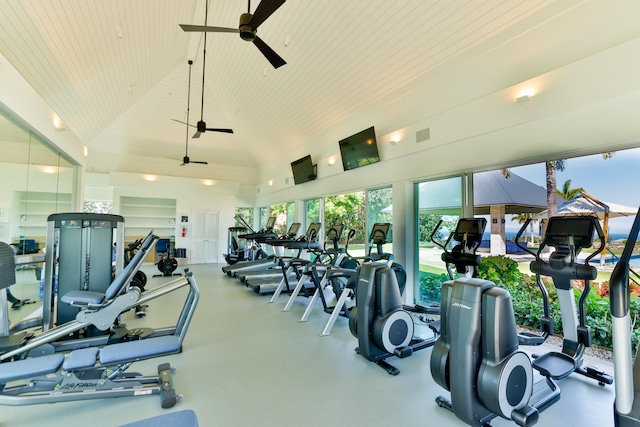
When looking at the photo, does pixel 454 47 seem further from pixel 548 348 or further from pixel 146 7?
pixel 146 7

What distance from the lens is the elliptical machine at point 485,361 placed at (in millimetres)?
2090

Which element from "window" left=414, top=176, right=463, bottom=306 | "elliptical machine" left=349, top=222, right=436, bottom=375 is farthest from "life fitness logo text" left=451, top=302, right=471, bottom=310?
"window" left=414, top=176, right=463, bottom=306

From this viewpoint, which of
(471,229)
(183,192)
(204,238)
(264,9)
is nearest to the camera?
(264,9)

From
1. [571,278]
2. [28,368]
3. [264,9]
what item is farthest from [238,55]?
[571,278]

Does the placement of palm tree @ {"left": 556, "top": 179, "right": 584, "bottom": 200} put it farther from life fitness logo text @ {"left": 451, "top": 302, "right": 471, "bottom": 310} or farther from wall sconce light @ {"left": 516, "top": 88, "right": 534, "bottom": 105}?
life fitness logo text @ {"left": 451, "top": 302, "right": 471, "bottom": 310}

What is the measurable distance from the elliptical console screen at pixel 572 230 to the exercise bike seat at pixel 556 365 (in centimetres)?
104

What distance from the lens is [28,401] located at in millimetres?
2225

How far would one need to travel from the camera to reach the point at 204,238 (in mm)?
12336

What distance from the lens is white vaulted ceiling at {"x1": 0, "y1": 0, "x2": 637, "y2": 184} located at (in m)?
4.03

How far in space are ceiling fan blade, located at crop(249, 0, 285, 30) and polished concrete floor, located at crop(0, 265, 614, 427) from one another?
12.1ft

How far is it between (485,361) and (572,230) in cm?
173

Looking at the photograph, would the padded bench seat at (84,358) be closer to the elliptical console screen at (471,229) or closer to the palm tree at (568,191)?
the elliptical console screen at (471,229)

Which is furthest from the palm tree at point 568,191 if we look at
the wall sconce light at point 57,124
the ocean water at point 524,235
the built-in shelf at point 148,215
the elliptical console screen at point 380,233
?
the built-in shelf at point 148,215

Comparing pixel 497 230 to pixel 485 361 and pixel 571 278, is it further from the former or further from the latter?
pixel 485 361
